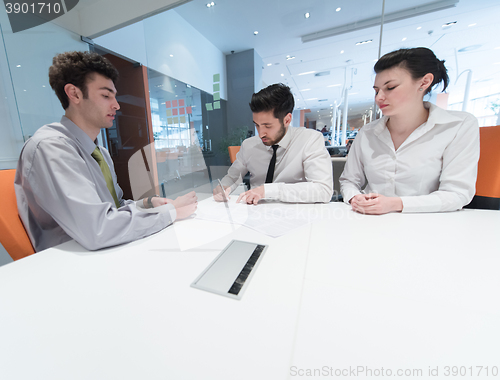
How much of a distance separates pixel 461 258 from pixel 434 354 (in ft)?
1.27

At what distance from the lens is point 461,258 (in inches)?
21.6

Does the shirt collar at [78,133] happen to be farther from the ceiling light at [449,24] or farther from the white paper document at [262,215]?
the ceiling light at [449,24]

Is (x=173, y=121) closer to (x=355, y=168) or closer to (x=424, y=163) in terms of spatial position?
(x=355, y=168)

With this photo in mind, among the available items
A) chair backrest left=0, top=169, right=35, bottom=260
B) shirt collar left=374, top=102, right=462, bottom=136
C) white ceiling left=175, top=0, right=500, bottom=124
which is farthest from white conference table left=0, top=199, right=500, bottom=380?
white ceiling left=175, top=0, right=500, bottom=124

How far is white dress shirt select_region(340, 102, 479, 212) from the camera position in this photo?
98 cm

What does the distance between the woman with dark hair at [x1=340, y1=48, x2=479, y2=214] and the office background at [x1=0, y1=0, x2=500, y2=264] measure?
1.09 metres

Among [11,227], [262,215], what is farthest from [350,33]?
[11,227]

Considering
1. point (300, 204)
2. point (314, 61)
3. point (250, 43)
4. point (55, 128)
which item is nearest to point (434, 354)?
point (300, 204)

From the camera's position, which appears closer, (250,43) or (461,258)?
(461,258)

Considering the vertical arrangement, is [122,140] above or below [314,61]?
below

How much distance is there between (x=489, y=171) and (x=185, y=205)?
158 centimetres

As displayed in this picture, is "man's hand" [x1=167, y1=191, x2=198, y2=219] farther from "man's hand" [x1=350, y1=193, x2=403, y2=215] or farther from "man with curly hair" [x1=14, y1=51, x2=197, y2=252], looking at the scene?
"man's hand" [x1=350, y1=193, x2=403, y2=215]

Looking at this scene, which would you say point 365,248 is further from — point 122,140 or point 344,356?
point 122,140

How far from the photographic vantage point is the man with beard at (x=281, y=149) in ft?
4.43
